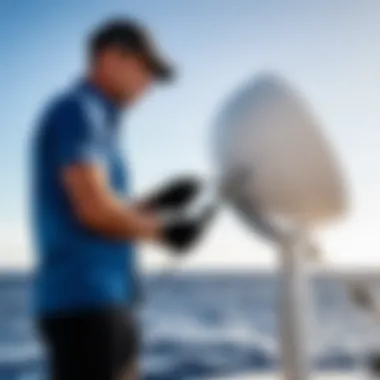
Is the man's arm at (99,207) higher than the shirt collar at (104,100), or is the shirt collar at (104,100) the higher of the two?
the shirt collar at (104,100)

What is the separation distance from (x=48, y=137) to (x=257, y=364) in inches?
254

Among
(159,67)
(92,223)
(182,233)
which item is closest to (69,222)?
(92,223)

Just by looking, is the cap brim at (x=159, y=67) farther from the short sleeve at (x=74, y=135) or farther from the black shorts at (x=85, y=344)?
the black shorts at (x=85, y=344)

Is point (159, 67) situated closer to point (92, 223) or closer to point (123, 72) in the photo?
point (123, 72)

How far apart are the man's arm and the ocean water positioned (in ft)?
0.60

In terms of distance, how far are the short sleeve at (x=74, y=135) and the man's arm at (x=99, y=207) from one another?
0.01m

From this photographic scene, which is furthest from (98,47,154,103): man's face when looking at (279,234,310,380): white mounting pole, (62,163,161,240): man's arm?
(279,234,310,380): white mounting pole

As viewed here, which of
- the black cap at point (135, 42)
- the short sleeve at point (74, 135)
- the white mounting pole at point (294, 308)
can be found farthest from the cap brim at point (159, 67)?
the white mounting pole at point (294, 308)

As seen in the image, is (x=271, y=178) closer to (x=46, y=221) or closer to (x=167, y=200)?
(x=167, y=200)

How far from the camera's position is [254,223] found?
1479 millimetres

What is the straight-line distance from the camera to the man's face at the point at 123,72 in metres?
1.49

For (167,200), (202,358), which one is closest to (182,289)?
(202,358)

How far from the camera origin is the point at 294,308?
1473 mm

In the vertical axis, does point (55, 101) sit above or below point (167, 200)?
above
